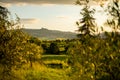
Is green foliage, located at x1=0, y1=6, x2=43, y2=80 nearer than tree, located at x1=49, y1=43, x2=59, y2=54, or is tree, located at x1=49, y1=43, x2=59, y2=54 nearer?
green foliage, located at x1=0, y1=6, x2=43, y2=80

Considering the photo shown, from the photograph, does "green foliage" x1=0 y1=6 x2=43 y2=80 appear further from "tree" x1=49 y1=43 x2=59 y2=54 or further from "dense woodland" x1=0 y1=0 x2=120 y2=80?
"tree" x1=49 y1=43 x2=59 y2=54

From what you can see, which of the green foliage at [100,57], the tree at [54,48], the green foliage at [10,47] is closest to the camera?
the green foliage at [100,57]

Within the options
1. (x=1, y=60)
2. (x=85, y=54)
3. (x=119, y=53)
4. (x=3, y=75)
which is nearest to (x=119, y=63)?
(x=119, y=53)

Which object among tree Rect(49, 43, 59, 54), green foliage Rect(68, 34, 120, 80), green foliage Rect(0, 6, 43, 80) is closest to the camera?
green foliage Rect(68, 34, 120, 80)

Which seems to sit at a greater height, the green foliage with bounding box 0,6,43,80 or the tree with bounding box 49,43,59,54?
the green foliage with bounding box 0,6,43,80

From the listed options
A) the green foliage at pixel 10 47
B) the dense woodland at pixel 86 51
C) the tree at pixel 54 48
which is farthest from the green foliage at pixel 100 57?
the tree at pixel 54 48

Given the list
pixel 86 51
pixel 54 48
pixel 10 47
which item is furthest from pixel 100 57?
pixel 54 48

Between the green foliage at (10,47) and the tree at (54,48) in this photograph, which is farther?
the tree at (54,48)

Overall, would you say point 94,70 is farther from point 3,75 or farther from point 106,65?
point 3,75

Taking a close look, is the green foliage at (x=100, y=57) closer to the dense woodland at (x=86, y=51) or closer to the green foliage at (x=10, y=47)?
the dense woodland at (x=86, y=51)

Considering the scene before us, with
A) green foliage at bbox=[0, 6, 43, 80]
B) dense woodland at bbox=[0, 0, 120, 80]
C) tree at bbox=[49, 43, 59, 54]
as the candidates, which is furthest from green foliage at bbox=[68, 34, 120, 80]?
tree at bbox=[49, 43, 59, 54]

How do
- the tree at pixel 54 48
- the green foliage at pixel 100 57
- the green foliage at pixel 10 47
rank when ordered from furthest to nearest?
1. the tree at pixel 54 48
2. the green foliage at pixel 10 47
3. the green foliage at pixel 100 57

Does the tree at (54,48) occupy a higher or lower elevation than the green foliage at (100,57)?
→ lower

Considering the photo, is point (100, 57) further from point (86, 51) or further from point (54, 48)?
point (54, 48)
